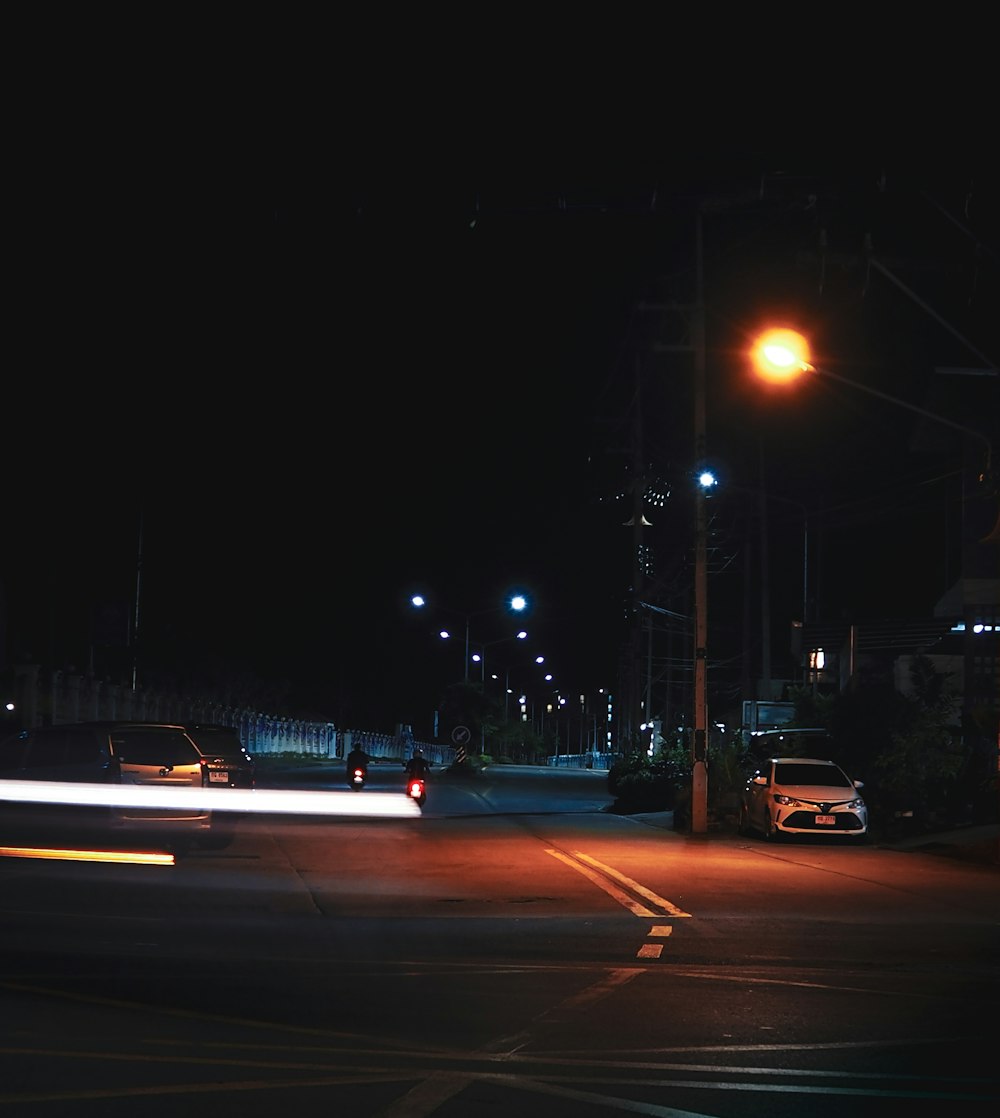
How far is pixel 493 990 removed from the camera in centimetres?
1027

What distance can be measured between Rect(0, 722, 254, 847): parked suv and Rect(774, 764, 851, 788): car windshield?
11.1 metres

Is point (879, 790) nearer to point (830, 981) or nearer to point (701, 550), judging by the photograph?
point (701, 550)

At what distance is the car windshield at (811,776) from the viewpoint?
2717cm

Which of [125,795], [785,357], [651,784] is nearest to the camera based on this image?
[125,795]

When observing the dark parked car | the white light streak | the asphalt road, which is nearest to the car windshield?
the dark parked car

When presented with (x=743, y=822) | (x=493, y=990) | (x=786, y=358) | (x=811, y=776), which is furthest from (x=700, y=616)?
(x=493, y=990)

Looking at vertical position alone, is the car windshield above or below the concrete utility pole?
below

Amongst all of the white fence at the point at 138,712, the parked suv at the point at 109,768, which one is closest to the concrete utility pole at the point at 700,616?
the white fence at the point at 138,712

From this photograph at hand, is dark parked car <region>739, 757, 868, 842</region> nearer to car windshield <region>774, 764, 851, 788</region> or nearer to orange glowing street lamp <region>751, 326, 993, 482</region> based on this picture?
car windshield <region>774, 764, 851, 788</region>

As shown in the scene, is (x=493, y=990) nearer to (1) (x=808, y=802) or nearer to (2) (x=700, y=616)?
(1) (x=808, y=802)

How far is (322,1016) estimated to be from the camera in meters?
9.09

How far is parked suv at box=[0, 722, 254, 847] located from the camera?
1969 cm

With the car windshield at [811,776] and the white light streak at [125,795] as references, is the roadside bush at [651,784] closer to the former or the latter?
the car windshield at [811,776]

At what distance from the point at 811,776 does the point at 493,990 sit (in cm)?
1805
